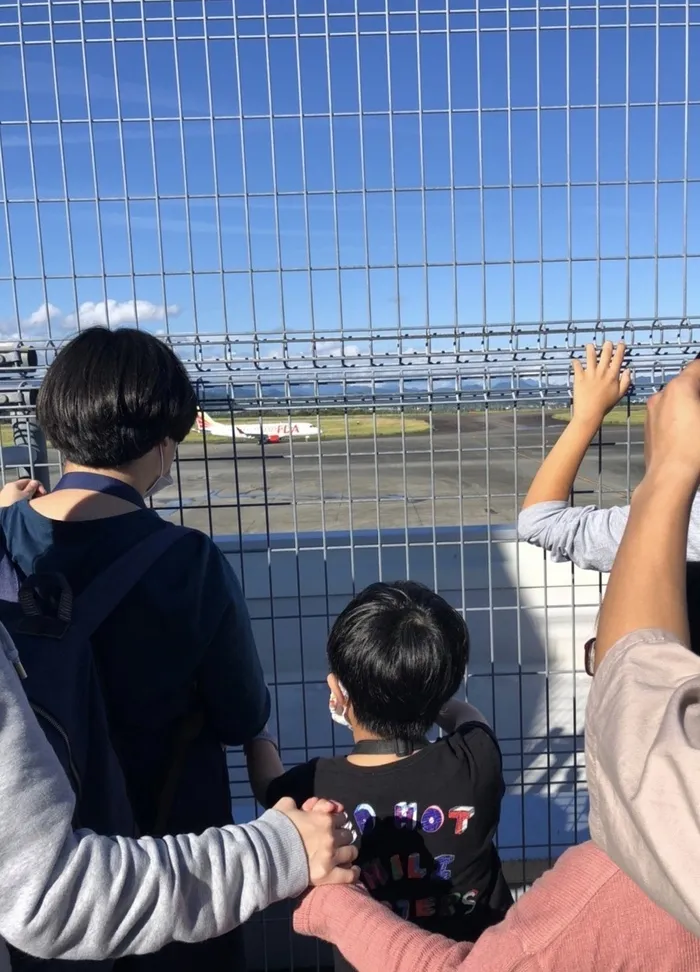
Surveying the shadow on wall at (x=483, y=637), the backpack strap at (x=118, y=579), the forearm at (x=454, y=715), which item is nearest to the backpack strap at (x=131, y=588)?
the backpack strap at (x=118, y=579)

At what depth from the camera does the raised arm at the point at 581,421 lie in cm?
166

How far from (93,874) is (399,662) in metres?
0.72

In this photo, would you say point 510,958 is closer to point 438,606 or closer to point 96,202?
point 438,606

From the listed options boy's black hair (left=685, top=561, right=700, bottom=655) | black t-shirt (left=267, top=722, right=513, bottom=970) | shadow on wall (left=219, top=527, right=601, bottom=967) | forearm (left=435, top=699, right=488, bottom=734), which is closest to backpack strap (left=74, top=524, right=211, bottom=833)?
black t-shirt (left=267, top=722, right=513, bottom=970)

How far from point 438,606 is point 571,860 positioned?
1.88ft

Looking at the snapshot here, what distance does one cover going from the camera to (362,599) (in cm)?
155

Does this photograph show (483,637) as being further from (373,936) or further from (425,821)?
(373,936)

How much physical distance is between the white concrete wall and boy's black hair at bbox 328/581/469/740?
0.98m

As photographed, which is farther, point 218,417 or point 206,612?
point 218,417

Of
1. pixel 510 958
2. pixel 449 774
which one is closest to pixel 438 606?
pixel 449 774

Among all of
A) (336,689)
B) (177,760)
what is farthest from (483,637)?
(177,760)

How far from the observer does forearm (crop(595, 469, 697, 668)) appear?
2.73 ft

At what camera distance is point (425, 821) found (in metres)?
1.38

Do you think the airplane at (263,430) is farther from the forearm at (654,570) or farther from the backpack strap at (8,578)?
the forearm at (654,570)
